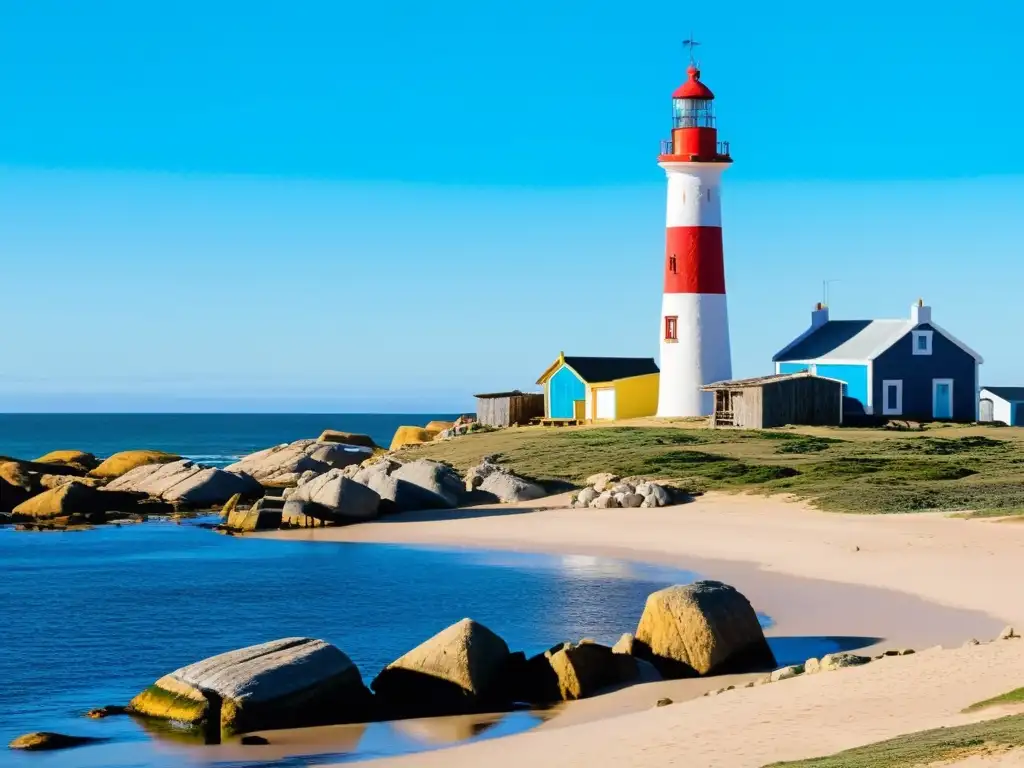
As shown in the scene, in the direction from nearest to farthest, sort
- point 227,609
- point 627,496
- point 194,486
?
1. point 227,609
2. point 627,496
3. point 194,486

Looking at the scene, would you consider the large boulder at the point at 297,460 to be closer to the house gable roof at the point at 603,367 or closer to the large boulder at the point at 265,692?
the house gable roof at the point at 603,367

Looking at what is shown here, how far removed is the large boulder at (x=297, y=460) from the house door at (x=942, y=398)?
2167 centimetres

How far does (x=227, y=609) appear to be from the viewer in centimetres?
2317

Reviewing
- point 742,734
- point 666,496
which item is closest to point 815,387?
point 666,496

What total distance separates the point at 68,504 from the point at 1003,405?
114 ft

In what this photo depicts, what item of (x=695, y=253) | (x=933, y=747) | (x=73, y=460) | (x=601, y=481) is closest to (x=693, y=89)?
(x=695, y=253)

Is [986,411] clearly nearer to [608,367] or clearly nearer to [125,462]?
[608,367]

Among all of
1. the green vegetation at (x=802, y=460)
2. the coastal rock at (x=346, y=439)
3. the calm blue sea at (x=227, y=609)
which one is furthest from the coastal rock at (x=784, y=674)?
the coastal rock at (x=346, y=439)

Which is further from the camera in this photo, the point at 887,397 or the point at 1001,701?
the point at 887,397

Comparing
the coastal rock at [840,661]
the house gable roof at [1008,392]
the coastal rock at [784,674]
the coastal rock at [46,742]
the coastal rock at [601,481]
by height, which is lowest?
the coastal rock at [46,742]

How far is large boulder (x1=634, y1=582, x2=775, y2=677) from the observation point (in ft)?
54.1

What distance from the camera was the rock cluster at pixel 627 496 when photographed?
33.9 metres

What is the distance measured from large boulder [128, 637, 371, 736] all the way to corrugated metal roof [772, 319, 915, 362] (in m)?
36.1

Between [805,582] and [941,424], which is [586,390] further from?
[805,582]
